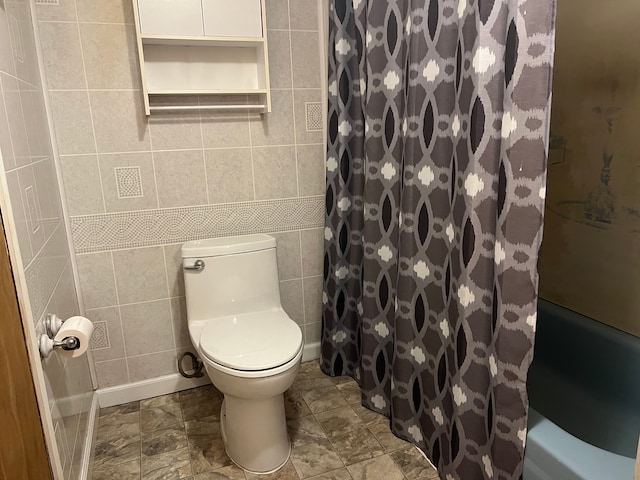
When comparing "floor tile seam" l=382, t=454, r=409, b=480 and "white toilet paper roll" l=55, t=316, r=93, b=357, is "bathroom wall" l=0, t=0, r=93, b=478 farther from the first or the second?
"floor tile seam" l=382, t=454, r=409, b=480

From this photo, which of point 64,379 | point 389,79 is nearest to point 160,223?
point 64,379

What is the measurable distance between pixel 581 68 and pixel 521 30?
1.00 m

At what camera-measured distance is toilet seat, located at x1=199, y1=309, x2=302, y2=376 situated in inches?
61.4

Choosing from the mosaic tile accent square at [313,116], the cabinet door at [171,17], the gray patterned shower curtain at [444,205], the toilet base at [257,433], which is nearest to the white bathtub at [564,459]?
the gray patterned shower curtain at [444,205]

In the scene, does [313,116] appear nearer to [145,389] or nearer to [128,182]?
[128,182]

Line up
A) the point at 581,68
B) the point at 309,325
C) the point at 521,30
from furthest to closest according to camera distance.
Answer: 1. the point at 309,325
2. the point at 581,68
3. the point at 521,30

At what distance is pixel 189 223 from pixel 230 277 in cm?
34

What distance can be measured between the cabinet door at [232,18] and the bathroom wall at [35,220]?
65 centimetres

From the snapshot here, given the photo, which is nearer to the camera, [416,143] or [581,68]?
[416,143]

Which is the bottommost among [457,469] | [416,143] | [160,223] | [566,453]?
[457,469]

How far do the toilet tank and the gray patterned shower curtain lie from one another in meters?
0.37

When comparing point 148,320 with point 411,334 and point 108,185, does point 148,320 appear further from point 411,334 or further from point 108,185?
point 411,334

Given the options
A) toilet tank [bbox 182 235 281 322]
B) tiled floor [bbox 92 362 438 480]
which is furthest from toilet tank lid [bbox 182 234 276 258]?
tiled floor [bbox 92 362 438 480]

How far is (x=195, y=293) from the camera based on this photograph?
1.95m
